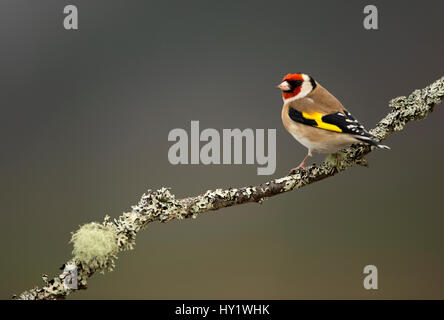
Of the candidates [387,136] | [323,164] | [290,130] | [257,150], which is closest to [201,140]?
[257,150]

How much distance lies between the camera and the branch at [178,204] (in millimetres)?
1451

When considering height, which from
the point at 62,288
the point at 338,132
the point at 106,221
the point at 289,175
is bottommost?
the point at 62,288

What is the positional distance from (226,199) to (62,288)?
572 millimetres

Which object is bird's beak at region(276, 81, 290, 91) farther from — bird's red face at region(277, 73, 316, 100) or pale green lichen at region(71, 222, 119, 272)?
pale green lichen at region(71, 222, 119, 272)

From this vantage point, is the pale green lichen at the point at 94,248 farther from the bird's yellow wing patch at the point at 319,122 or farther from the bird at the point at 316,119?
the bird's yellow wing patch at the point at 319,122

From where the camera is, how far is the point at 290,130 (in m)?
1.86

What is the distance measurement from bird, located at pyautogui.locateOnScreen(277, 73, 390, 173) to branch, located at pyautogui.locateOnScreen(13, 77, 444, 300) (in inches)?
2.6

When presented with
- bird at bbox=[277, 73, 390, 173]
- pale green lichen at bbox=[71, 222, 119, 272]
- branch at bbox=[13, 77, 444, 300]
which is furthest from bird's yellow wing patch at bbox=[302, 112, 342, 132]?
pale green lichen at bbox=[71, 222, 119, 272]

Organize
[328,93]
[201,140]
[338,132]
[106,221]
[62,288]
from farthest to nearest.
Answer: [201,140] < [328,93] < [338,132] < [106,221] < [62,288]

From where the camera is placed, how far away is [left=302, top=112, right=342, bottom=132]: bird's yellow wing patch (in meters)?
1.69

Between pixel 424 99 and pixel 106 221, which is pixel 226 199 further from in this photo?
pixel 424 99

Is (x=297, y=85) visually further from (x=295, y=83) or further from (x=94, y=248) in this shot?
(x=94, y=248)

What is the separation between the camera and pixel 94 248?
145cm

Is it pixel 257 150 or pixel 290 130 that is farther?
pixel 257 150
